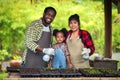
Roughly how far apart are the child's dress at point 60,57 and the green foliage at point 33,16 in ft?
38.3

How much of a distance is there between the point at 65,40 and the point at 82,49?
0.37m

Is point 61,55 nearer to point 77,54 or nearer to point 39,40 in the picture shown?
point 77,54

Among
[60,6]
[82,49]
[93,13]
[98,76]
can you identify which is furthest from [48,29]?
[93,13]

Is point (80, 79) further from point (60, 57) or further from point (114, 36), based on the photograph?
point (114, 36)

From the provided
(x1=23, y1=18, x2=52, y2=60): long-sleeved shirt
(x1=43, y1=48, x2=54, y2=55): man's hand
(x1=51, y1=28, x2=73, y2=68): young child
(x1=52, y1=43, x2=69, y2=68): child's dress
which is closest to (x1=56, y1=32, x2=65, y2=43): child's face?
(x1=51, y1=28, x2=73, y2=68): young child

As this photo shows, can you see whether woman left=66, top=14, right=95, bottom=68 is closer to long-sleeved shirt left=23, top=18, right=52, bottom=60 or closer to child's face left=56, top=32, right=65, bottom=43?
child's face left=56, top=32, right=65, bottom=43

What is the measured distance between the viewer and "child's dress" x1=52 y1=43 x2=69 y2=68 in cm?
625

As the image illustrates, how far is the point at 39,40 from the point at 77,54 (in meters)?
0.56

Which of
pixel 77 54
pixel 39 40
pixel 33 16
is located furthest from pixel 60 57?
pixel 33 16

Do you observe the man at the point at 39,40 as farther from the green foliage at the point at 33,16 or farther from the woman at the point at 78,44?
the green foliage at the point at 33,16

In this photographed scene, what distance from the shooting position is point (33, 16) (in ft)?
64.4

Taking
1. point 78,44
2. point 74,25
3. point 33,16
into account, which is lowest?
point 78,44

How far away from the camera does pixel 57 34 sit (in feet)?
21.3

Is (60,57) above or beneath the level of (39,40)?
beneath
